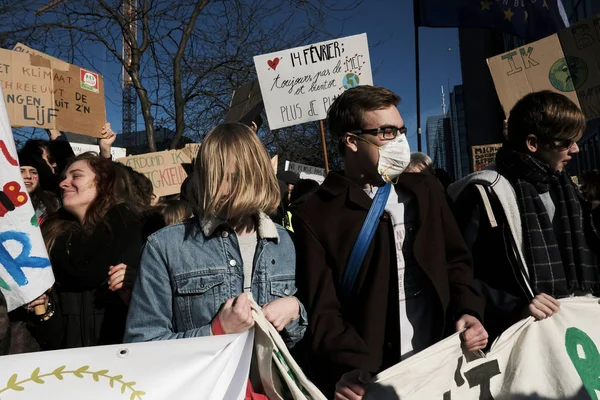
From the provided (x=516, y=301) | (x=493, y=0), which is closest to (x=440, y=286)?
(x=516, y=301)

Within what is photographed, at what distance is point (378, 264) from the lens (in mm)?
2072

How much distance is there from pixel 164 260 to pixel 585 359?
170cm

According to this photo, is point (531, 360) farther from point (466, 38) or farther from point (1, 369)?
point (466, 38)

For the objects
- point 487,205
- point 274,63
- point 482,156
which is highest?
point 274,63

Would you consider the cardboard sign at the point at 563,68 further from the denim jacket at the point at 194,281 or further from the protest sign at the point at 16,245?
the protest sign at the point at 16,245

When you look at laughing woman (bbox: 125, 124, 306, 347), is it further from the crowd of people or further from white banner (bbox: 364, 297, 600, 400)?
white banner (bbox: 364, 297, 600, 400)

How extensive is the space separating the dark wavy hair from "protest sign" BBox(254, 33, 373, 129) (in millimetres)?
2962

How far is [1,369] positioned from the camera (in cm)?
163

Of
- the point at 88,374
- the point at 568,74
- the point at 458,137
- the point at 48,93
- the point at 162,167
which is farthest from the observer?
the point at 458,137

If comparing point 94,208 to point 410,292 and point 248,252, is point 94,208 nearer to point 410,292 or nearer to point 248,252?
point 248,252

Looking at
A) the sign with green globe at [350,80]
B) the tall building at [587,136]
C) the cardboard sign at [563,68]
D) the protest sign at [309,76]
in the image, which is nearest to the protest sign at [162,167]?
the protest sign at [309,76]

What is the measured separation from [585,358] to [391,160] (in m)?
1.12

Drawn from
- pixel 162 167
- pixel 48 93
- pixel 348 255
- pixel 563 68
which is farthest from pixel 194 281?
pixel 162 167

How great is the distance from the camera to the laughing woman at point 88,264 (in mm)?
2471
